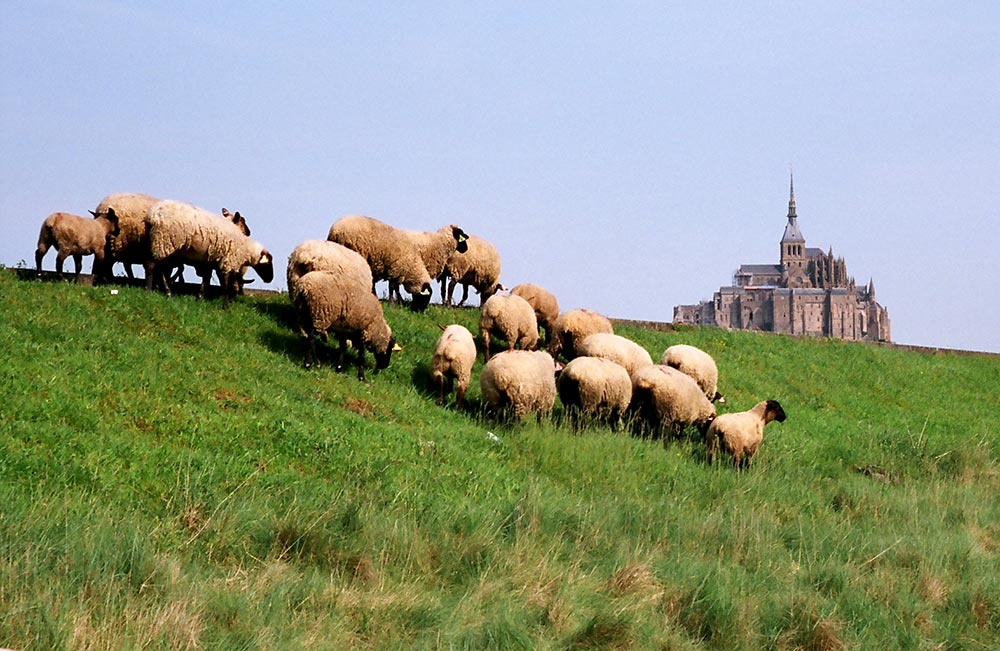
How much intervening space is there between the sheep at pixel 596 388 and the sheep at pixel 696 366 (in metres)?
2.30

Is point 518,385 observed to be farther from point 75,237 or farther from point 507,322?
point 75,237

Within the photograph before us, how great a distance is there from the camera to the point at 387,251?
1931 centimetres

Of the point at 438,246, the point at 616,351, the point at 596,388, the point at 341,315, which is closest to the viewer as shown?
the point at 596,388

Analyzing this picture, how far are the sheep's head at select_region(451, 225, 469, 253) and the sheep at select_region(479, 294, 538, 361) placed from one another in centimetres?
389

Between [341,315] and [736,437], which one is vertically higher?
[341,315]

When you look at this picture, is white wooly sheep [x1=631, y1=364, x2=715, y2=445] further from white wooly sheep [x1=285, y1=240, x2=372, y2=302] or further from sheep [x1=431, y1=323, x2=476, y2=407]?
white wooly sheep [x1=285, y1=240, x2=372, y2=302]

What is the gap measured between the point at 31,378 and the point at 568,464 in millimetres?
6083

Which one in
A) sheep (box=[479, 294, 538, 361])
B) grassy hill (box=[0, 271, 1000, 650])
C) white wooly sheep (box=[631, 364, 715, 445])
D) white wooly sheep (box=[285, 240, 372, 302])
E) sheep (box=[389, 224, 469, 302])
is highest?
sheep (box=[389, 224, 469, 302])

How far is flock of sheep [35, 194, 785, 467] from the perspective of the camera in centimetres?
1445

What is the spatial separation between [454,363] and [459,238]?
22.2ft

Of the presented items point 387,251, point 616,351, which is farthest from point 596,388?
point 387,251

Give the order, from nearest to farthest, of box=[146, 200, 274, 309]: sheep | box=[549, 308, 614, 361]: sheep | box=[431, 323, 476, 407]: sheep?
1. box=[431, 323, 476, 407]: sheep
2. box=[146, 200, 274, 309]: sheep
3. box=[549, 308, 614, 361]: sheep

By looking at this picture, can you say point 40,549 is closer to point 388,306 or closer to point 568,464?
point 568,464

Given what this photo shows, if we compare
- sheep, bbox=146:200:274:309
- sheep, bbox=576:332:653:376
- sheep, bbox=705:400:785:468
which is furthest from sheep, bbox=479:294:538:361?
sheep, bbox=705:400:785:468
